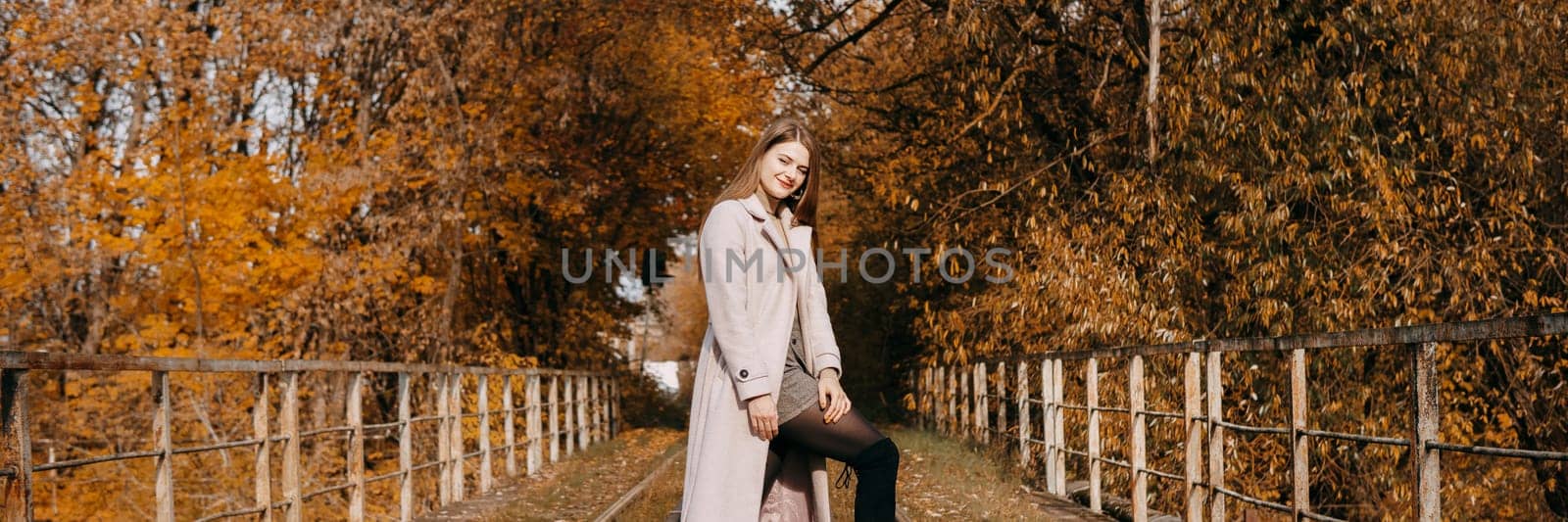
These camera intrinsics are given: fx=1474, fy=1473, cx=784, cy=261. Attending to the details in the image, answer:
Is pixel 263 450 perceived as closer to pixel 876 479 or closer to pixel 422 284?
pixel 876 479


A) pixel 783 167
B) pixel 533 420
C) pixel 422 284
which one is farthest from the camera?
pixel 422 284

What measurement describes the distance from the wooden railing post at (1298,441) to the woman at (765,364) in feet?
8.66

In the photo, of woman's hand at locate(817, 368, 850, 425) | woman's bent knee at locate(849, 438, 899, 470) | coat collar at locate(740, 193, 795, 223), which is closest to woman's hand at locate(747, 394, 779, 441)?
woman's hand at locate(817, 368, 850, 425)

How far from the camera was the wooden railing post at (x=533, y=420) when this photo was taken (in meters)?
14.9

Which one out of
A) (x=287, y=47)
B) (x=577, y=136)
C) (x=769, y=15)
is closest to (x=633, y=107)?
(x=577, y=136)

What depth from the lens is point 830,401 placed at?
389cm

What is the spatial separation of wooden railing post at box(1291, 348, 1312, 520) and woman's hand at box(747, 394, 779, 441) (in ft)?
9.52

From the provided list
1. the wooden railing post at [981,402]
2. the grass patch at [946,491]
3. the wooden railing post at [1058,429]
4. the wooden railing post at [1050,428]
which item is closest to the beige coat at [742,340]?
the grass patch at [946,491]

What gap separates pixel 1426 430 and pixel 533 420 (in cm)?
1163

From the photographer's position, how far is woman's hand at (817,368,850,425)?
152 inches

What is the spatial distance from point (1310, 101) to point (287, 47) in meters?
14.7

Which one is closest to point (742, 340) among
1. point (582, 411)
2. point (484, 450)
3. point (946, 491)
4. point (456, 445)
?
point (946, 491)

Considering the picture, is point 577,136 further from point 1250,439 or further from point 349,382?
point 349,382

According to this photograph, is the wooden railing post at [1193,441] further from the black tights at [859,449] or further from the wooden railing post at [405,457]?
the wooden railing post at [405,457]
